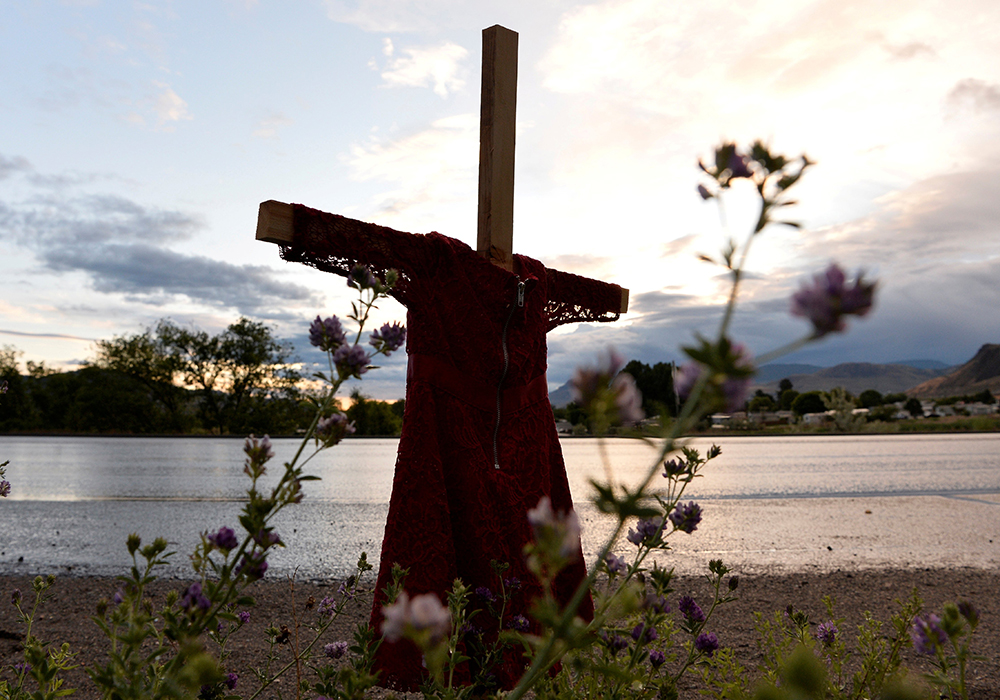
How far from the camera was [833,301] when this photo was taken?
0.55m

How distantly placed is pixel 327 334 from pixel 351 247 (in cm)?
123

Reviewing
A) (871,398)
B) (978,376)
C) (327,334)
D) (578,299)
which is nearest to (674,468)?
(327,334)

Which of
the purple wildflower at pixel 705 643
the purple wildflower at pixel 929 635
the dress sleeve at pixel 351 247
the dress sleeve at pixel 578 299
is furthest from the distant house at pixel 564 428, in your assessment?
the purple wildflower at pixel 929 635

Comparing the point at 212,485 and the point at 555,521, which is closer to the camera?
the point at 555,521

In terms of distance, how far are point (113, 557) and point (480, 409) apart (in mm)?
3869

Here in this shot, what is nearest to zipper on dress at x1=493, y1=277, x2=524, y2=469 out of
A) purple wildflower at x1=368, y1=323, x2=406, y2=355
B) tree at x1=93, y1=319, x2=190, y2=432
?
purple wildflower at x1=368, y1=323, x2=406, y2=355

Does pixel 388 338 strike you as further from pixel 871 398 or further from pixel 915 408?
pixel 871 398

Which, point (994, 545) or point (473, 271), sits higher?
point (473, 271)

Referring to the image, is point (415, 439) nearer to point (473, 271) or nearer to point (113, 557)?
point (473, 271)

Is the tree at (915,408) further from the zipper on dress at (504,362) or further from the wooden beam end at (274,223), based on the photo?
the wooden beam end at (274,223)

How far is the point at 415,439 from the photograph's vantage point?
7.33 feet

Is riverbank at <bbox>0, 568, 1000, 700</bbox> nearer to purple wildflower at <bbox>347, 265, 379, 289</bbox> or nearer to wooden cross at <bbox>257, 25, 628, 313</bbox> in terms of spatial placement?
wooden cross at <bbox>257, 25, 628, 313</bbox>

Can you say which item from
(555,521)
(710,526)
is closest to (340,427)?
(555,521)

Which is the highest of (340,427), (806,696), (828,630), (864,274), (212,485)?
(864,274)
